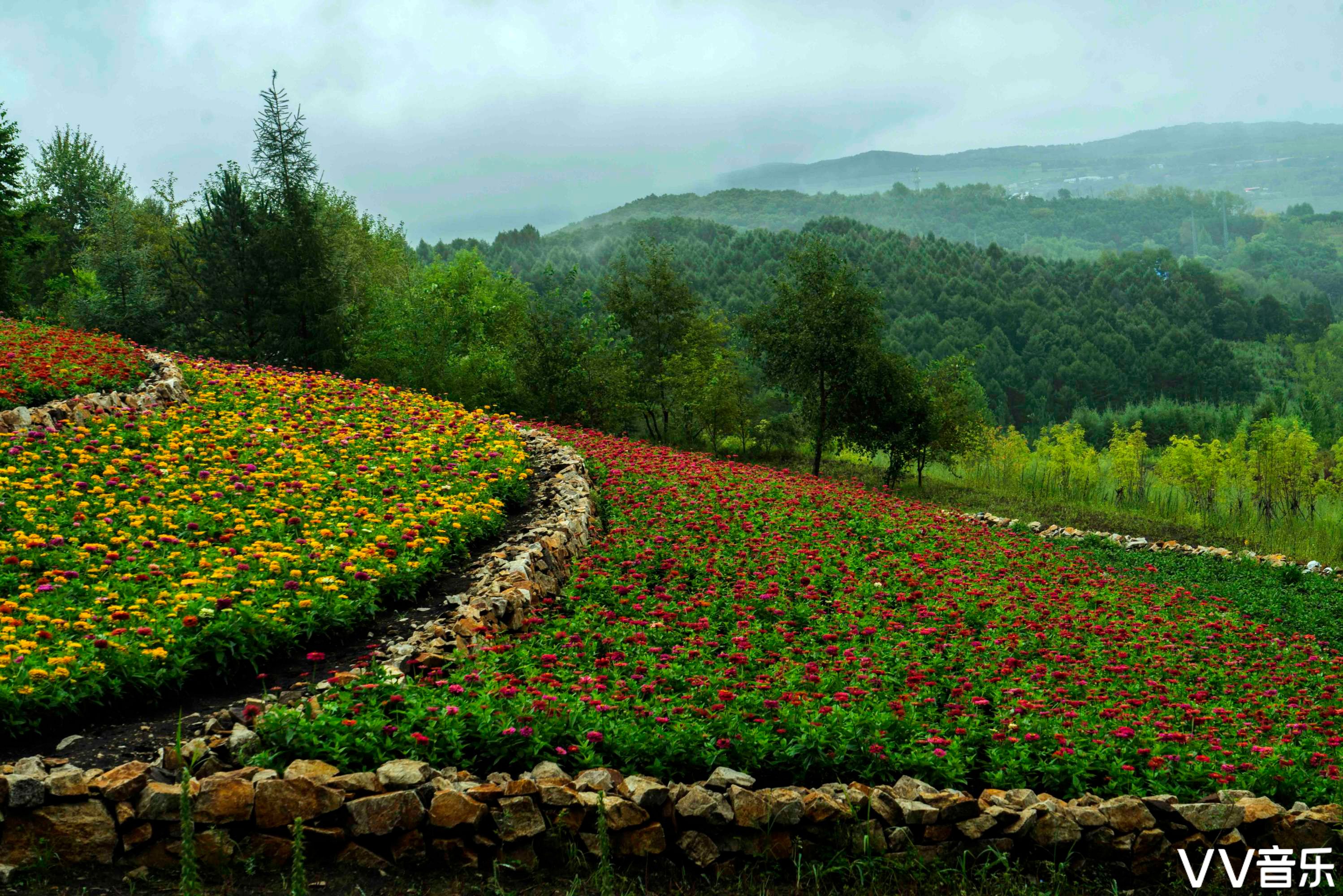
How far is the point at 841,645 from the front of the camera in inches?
307

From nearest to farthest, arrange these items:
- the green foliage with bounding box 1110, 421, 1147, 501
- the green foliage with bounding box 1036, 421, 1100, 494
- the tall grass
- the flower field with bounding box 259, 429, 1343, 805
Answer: the flower field with bounding box 259, 429, 1343, 805 < the tall grass < the green foliage with bounding box 1110, 421, 1147, 501 < the green foliage with bounding box 1036, 421, 1100, 494

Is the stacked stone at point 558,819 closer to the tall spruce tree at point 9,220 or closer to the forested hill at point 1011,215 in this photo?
the tall spruce tree at point 9,220

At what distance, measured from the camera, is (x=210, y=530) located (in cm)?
866

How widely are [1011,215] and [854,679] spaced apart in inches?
6697

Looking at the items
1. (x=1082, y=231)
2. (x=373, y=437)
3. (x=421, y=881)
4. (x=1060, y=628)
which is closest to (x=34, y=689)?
(x=421, y=881)

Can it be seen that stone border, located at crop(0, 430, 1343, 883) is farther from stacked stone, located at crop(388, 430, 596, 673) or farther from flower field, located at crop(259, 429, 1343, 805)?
stacked stone, located at crop(388, 430, 596, 673)

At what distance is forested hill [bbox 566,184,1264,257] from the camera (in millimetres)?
138875

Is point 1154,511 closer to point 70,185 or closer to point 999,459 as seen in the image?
point 999,459

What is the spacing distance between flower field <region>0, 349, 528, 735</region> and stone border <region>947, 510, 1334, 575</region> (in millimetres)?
8960

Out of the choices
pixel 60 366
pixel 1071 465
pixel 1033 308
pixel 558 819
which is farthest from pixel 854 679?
pixel 1033 308

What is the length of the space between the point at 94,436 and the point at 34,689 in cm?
641

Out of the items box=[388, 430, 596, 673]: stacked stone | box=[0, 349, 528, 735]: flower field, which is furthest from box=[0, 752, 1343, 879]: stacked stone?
box=[388, 430, 596, 673]: stacked stone

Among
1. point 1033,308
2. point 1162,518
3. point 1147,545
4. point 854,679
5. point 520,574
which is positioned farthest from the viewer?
point 1033,308

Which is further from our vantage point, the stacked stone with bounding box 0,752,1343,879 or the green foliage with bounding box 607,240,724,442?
the green foliage with bounding box 607,240,724,442
